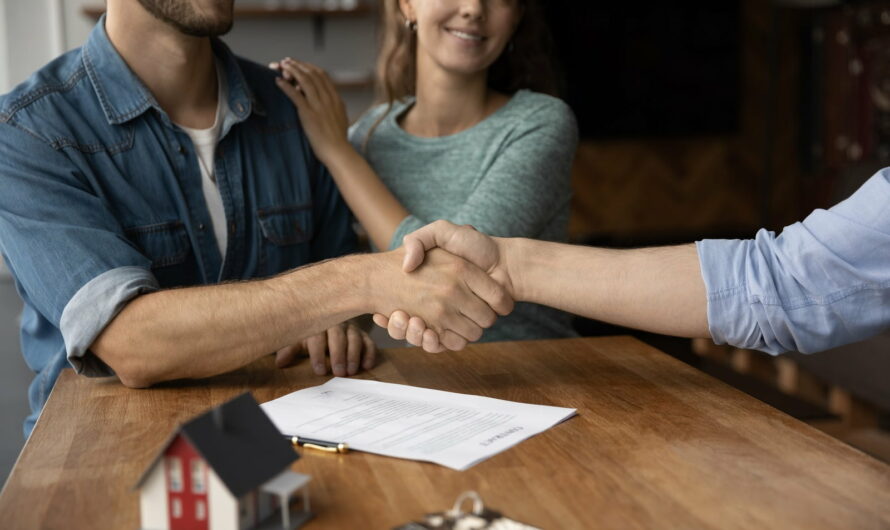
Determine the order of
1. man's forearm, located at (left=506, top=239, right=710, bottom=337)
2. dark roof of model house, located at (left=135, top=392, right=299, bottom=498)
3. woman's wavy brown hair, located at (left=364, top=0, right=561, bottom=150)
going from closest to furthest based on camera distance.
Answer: dark roof of model house, located at (left=135, top=392, right=299, bottom=498) → man's forearm, located at (left=506, top=239, right=710, bottom=337) → woman's wavy brown hair, located at (left=364, top=0, right=561, bottom=150)

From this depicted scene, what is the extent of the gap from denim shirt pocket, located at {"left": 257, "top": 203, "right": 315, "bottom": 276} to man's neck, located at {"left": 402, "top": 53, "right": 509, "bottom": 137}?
35 cm

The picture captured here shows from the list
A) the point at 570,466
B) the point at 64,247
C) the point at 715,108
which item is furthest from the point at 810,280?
the point at 715,108

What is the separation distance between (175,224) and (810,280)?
1.08m

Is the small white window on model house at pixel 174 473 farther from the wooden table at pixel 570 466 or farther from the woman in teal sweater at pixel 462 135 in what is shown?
the woman in teal sweater at pixel 462 135

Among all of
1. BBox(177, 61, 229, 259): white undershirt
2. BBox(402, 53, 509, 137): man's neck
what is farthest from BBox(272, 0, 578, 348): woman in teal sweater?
BBox(177, 61, 229, 259): white undershirt

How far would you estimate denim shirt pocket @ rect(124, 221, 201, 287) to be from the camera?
1.69 m

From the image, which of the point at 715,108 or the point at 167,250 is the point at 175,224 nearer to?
the point at 167,250

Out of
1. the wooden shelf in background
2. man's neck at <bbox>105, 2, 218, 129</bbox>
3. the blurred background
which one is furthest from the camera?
the blurred background

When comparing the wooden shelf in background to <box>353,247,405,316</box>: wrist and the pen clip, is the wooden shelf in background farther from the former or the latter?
the pen clip

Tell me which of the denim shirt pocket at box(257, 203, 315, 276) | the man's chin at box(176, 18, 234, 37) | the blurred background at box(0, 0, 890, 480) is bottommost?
the blurred background at box(0, 0, 890, 480)

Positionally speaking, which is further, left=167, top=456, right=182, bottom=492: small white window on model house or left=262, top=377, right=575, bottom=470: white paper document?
left=262, top=377, right=575, bottom=470: white paper document

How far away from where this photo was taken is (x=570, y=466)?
104 cm

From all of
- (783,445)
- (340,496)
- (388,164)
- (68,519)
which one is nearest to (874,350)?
(388,164)

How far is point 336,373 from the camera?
147 cm
